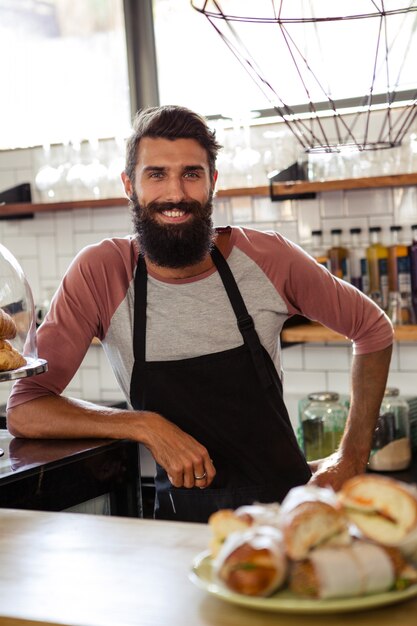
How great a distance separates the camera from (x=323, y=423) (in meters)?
3.88

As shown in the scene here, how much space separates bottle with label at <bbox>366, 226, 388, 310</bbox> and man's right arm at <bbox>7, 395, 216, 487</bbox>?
1753 mm

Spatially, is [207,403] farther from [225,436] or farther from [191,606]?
[191,606]

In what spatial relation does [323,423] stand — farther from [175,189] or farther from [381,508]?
[381,508]

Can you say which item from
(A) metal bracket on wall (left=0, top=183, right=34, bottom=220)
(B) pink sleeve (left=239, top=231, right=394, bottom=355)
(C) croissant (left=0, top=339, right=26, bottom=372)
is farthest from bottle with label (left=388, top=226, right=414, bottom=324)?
(C) croissant (left=0, top=339, right=26, bottom=372)

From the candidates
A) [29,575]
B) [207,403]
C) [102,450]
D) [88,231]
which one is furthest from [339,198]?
[29,575]

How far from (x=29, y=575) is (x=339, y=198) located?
10.1ft

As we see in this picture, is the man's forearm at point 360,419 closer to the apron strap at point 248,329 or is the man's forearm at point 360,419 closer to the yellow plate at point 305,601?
the apron strap at point 248,329

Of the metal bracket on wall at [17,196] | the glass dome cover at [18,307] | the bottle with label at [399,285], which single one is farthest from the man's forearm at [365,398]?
the metal bracket on wall at [17,196]

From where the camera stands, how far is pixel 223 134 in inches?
169

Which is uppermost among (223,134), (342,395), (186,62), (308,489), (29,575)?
(186,62)

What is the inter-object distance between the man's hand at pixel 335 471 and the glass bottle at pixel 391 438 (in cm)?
102

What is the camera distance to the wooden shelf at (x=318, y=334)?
3.72m

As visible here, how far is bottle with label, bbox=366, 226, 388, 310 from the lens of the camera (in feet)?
12.9

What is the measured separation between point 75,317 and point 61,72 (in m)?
2.68
